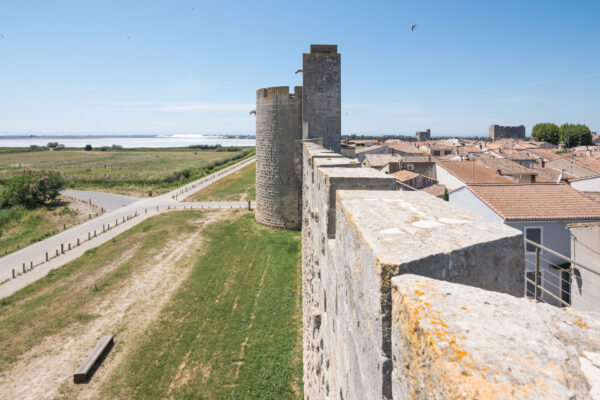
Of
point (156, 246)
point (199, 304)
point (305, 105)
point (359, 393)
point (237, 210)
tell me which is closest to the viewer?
point (359, 393)

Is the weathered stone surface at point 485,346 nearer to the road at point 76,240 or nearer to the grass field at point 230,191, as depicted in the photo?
the road at point 76,240

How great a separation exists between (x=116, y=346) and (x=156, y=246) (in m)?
9.17

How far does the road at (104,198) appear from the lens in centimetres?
3112

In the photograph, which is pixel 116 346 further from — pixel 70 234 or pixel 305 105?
pixel 70 234

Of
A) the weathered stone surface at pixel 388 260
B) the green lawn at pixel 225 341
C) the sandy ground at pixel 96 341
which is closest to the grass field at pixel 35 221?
the sandy ground at pixel 96 341

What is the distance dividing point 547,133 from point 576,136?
24.7 ft

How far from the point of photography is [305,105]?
16453mm

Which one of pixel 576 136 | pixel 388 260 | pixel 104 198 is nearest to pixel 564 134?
pixel 576 136

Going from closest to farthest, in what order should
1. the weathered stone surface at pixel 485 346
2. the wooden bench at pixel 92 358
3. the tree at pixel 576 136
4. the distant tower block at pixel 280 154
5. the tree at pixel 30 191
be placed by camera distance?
the weathered stone surface at pixel 485 346 → the wooden bench at pixel 92 358 → the distant tower block at pixel 280 154 → the tree at pixel 30 191 → the tree at pixel 576 136

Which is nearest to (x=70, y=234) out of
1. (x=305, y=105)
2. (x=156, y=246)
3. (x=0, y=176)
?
(x=156, y=246)

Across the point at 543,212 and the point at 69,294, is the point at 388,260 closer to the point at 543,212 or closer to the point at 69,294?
the point at 543,212

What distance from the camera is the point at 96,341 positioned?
9891mm

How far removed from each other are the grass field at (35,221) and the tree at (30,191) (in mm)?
1072

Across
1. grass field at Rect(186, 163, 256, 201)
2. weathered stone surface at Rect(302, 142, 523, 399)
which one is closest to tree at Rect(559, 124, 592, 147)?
grass field at Rect(186, 163, 256, 201)
